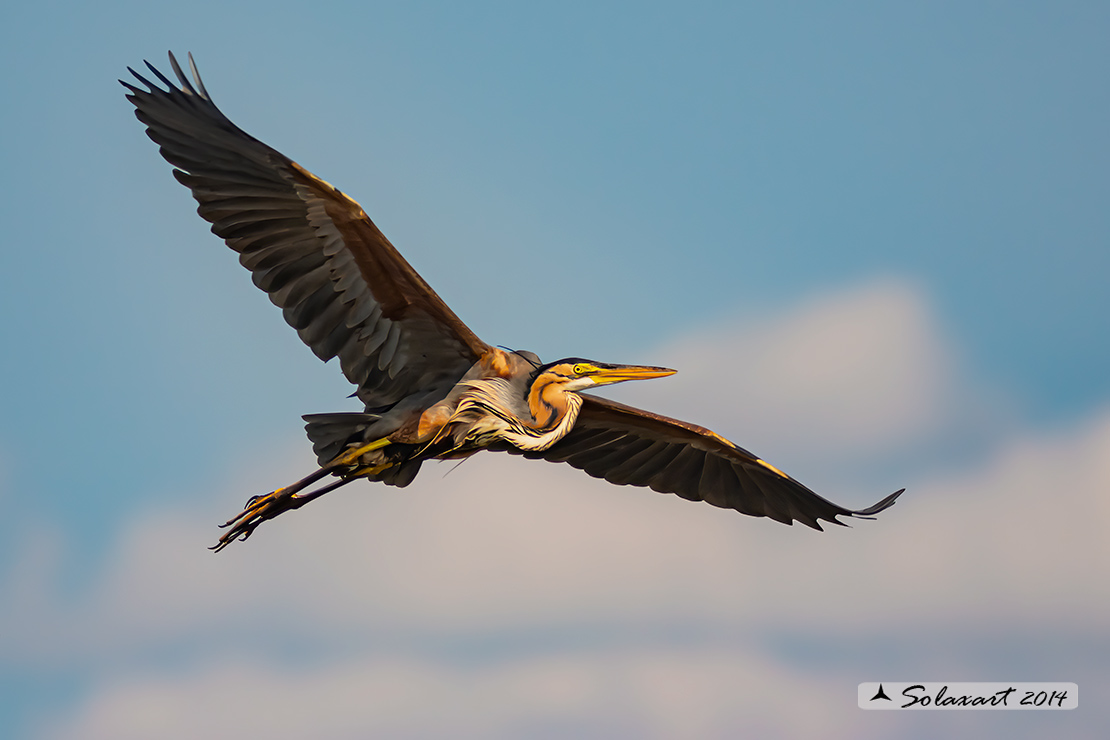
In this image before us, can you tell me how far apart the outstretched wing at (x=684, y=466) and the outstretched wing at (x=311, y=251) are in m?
2.48

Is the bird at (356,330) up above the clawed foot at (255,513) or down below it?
above

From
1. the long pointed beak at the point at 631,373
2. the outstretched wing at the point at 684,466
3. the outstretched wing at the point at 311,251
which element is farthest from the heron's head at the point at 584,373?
the outstretched wing at the point at 684,466

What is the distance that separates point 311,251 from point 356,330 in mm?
864

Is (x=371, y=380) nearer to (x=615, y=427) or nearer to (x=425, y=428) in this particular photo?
(x=425, y=428)

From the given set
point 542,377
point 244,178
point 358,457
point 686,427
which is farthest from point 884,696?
point 244,178

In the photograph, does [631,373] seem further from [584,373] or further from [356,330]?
[356,330]

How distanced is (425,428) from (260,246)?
2.19m

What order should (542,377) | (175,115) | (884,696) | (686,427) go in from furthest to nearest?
(884,696) < (686,427) < (542,377) < (175,115)

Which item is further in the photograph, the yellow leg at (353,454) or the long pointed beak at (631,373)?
the long pointed beak at (631,373)

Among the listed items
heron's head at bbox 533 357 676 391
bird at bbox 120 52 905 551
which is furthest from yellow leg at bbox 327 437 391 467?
heron's head at bbox 533 357 676 391

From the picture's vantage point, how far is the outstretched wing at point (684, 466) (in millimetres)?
14711

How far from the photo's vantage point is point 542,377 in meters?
12.8

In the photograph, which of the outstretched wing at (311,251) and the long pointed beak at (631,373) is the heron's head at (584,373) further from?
the outstretched wing at (311,251)

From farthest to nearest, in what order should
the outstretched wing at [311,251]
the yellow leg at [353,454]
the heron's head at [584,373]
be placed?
the heron's head at [584,373] < the yellow leg at [353,454] < the outstretched wing at [311,251]
